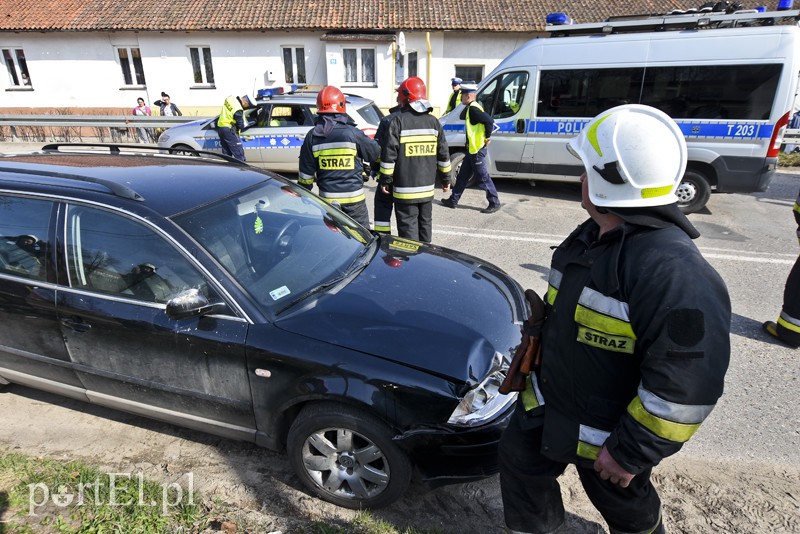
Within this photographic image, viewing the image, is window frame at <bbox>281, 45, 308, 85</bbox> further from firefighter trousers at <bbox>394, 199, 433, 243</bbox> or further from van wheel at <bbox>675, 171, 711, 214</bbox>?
firefighter trousers at <bbox>394, 199, 433, 243</bbox>

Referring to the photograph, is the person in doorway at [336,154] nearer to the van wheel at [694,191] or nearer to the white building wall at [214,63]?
the van wheel at [694,191]

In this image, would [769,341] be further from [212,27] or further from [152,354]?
[212,27]

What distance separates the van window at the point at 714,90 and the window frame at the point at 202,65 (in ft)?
56.7

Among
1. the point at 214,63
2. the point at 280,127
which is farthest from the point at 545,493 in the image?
the point at 214,63

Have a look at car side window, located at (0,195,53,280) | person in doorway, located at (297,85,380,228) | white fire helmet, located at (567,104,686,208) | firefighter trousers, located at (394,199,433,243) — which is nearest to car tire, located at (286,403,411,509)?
white fire helmet, located at (567,104,686,208)

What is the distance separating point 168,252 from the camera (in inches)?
102

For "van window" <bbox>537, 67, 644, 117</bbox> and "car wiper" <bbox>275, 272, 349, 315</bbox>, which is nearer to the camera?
"car wiper" <bbox>275, 272, 349, 315</bbox>

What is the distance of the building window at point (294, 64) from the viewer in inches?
762

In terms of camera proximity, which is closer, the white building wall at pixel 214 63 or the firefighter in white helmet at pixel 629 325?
the firefighter in white helmet at pixel 629 325

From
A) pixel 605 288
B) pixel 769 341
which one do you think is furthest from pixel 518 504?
pixel 769 341

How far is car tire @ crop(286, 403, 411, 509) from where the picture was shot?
2320 mm

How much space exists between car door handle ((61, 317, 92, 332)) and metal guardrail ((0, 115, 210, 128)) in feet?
36.3

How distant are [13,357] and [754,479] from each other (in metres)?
4.34

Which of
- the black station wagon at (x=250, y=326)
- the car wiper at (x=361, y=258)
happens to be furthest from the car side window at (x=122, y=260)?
the car wiper at (x=361, y=258)
